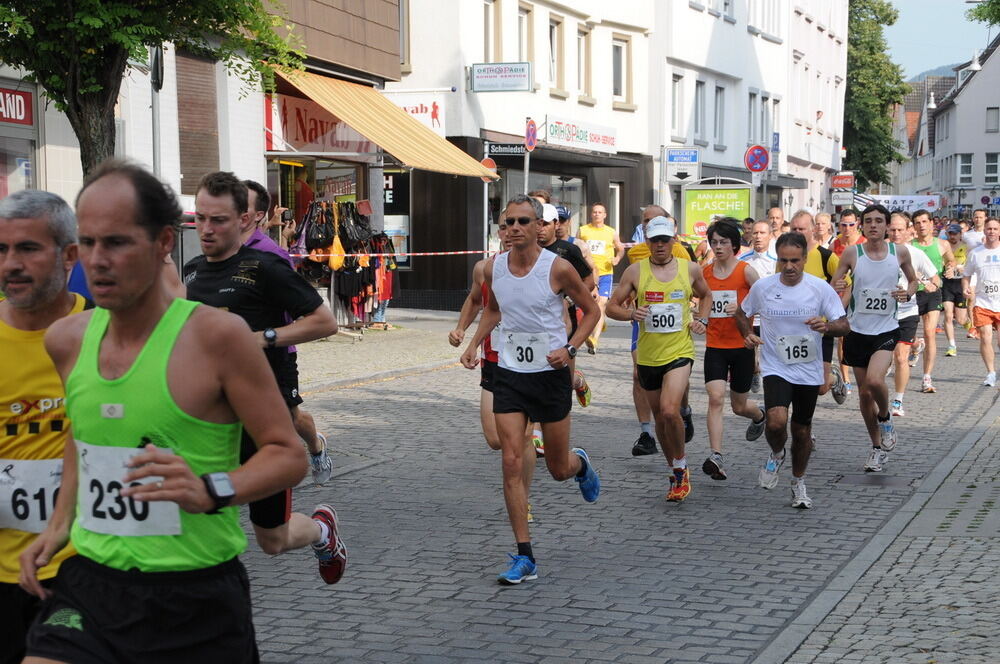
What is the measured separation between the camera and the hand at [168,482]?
285 centimetres

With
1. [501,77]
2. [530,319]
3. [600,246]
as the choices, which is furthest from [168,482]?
[501,77]

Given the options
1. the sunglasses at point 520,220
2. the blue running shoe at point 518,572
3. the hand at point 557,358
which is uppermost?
the sunglasses at point 520,220

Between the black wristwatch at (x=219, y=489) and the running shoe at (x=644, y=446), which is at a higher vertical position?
the black wristwatch at (x=219, y=489)

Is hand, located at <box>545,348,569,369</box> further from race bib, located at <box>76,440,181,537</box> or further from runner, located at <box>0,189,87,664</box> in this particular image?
A: race bib, located at <box>76,440,181,537</box>

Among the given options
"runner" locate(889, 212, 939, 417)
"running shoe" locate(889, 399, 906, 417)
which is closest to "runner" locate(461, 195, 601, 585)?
"runner" locate(889, 212, 939, 417)

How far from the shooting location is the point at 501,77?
2720 cm

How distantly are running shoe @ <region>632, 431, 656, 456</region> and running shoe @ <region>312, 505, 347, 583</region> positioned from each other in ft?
18.2

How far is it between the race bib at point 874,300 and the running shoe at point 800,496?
252 cm

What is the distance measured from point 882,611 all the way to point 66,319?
4128 mm

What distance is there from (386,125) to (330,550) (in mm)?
18717

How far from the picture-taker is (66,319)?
11.3 feet

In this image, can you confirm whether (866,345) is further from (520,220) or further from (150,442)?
(150,442)

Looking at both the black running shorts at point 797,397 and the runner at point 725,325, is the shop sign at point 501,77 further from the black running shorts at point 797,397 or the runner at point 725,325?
the black running shorts at point 797,397

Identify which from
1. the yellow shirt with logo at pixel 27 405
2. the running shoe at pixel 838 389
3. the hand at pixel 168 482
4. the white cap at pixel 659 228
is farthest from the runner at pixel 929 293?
the hand at pixel 168 482
